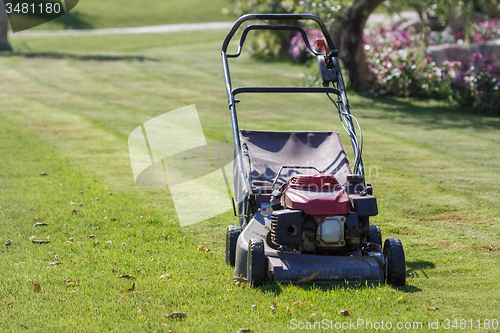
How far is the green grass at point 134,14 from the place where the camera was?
4100 cm

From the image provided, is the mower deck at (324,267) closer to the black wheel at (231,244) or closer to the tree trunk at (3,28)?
the black wheel at (231,244)

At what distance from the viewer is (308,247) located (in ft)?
15.5

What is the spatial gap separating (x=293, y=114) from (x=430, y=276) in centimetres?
952

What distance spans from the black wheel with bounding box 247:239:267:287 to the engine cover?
401mm

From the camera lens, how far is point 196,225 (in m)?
6.90

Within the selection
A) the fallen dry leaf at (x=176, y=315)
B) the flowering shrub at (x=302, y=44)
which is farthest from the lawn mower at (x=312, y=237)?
the flowering shrub at (x=302, y=44)

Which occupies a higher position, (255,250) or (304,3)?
(304,3)

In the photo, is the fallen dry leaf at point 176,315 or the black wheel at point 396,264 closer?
the fallen dry leaf at point 176,315

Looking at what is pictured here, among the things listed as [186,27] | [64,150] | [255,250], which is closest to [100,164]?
[64,150]

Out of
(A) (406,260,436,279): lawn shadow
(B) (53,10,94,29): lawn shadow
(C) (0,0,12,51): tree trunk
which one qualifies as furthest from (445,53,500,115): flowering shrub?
(B) (53,10,94,29): lawn shadow

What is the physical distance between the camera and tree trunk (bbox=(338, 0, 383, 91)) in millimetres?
16922

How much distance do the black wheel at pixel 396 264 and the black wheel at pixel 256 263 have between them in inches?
38.7

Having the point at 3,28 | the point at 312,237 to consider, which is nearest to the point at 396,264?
the point at 312,237

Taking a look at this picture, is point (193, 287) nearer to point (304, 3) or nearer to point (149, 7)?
point (304, 3)
